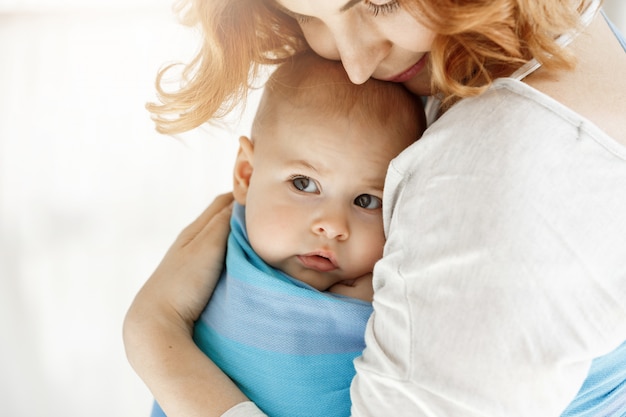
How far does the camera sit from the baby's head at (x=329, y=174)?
4.04 feet

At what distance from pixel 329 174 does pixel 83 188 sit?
844 mm

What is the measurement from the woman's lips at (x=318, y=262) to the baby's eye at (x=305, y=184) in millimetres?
107

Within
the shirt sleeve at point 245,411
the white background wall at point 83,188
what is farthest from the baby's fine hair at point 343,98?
the white background wall at point 83,188

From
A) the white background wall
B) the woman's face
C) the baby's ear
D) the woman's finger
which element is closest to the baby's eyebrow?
the woman's face

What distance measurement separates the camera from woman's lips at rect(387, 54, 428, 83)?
3.84 ft

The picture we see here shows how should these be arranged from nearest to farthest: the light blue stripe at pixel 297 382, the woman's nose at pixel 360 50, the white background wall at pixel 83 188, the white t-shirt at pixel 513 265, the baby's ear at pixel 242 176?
the white t-shirt at pixel 513 265
the woman's nose at pixel 360 50
the light blue stripe at pixel 297 382
the baby's ear at pixel 242 176
the white background wall at pixel 83 188

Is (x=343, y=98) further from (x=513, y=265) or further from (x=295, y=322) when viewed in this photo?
(x=513, y=265)

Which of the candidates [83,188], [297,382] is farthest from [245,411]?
[83,188]

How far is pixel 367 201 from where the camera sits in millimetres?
1270

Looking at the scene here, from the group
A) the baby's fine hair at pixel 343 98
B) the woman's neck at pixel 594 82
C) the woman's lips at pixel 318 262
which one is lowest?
the woman's lips at pixel 318 262

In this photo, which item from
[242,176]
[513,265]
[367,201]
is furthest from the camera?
[242,176]

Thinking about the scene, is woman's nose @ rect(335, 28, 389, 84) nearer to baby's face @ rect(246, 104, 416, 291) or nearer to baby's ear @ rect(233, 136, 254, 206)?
baby's face @ rect(246, 104, 416, 291)

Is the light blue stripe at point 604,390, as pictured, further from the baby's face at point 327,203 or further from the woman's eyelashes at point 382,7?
the woman's eyelashes at point 382,7

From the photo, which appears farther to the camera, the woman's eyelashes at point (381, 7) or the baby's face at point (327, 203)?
the baby's face at point (327, 203)
